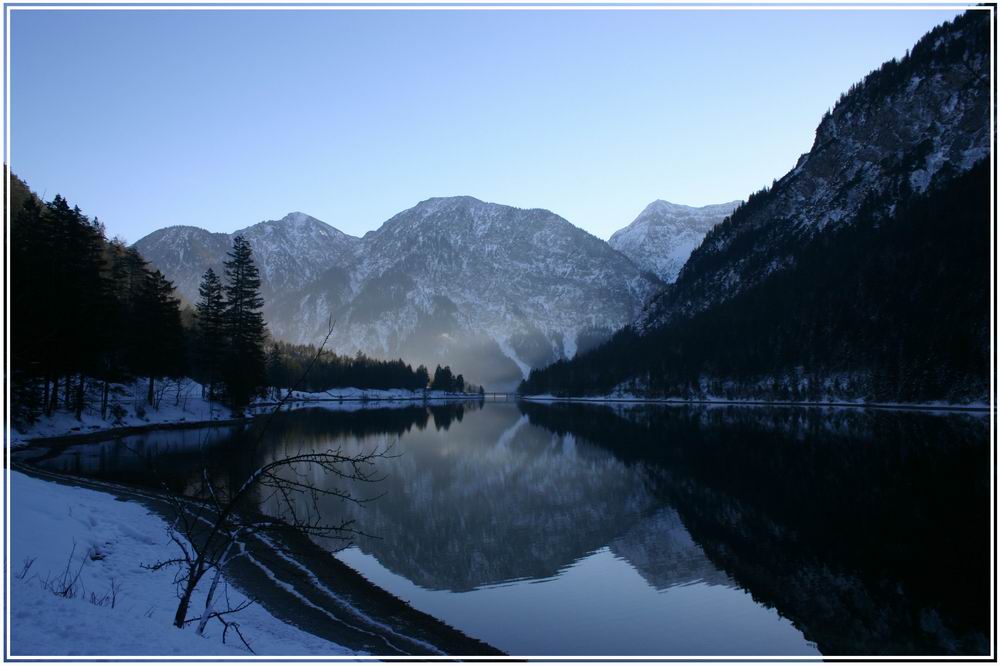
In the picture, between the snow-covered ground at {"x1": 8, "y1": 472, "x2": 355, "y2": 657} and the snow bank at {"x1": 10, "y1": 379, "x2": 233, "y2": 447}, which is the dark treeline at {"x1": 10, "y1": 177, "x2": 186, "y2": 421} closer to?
the snow bank at {"x1": 10, "y1": 379, "x2": 233, "y2": 447}

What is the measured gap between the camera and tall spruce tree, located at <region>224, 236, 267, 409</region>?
72625mm

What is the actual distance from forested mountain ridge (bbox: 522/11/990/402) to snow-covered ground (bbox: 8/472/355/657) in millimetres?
114776

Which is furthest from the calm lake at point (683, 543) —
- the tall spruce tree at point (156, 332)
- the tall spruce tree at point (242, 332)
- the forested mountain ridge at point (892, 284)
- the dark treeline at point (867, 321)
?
the forested mountain ridge at point (892, 284)

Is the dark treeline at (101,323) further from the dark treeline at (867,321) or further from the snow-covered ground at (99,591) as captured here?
the dark treeline at (867,321)

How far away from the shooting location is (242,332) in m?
73.2

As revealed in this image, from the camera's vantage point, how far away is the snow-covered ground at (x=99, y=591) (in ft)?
25.4

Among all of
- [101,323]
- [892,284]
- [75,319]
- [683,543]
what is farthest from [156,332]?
[892,284]

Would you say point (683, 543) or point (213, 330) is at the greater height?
point (213, 330)

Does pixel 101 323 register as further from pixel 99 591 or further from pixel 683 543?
pixel 683 543

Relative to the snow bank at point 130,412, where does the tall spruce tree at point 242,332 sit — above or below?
above

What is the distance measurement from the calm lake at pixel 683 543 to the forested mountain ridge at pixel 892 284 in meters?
74.8

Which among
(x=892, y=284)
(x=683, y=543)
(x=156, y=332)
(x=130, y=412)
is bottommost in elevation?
(x=683, y=543)

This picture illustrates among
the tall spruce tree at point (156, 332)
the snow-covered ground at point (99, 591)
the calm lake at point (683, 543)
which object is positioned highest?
the tall spruce tree at point (156, 332)

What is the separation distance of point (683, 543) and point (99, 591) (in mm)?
20262
